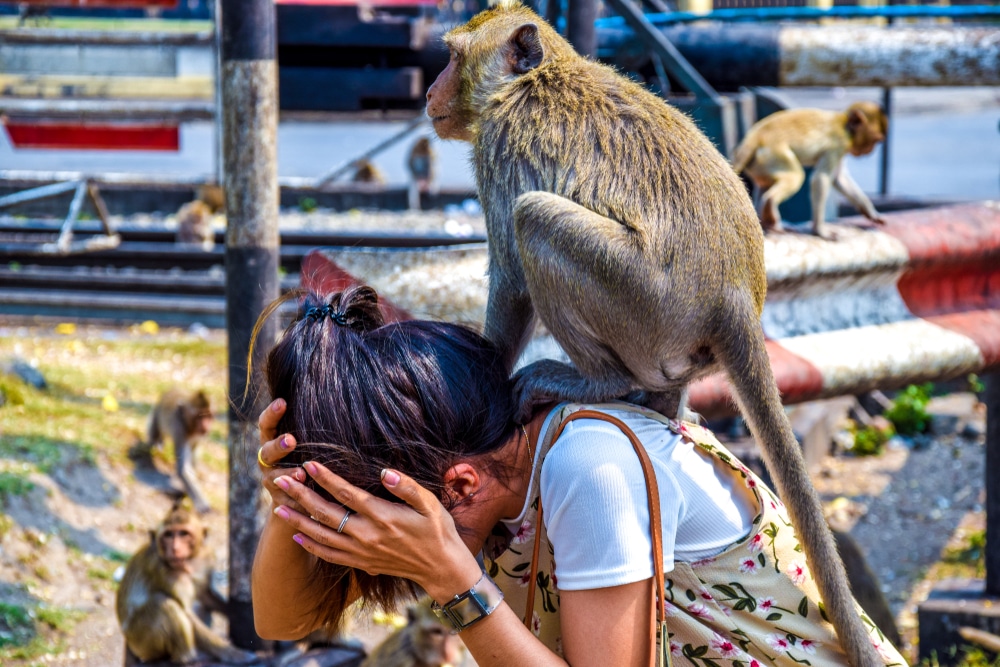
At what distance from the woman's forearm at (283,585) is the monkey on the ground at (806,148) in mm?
2520

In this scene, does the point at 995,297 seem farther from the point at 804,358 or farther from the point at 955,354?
the point at 804,358

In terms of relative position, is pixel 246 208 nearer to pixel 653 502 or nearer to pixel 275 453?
pixel 275 453

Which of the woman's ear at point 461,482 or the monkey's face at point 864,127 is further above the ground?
the monkey's face at point 864,127

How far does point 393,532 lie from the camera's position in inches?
56.9

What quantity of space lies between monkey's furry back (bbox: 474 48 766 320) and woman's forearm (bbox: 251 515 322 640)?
72cm

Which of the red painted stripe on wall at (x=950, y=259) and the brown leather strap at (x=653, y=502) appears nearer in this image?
the brown leather strap at (x=653, y=502)

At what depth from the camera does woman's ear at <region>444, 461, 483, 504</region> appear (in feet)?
5.04

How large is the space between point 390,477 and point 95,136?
5.74 meters

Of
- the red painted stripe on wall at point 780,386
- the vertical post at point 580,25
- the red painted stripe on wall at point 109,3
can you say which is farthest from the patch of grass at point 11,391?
the red painted stripe on wall at point 780,386

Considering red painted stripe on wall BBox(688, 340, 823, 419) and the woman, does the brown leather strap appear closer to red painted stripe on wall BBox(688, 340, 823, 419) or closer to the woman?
the woman

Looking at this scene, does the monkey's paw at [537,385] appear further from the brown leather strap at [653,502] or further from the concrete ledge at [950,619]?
the concrete ledge at [950,619]

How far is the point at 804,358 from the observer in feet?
9.20

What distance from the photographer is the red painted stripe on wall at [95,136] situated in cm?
637

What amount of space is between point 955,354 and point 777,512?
162cm
